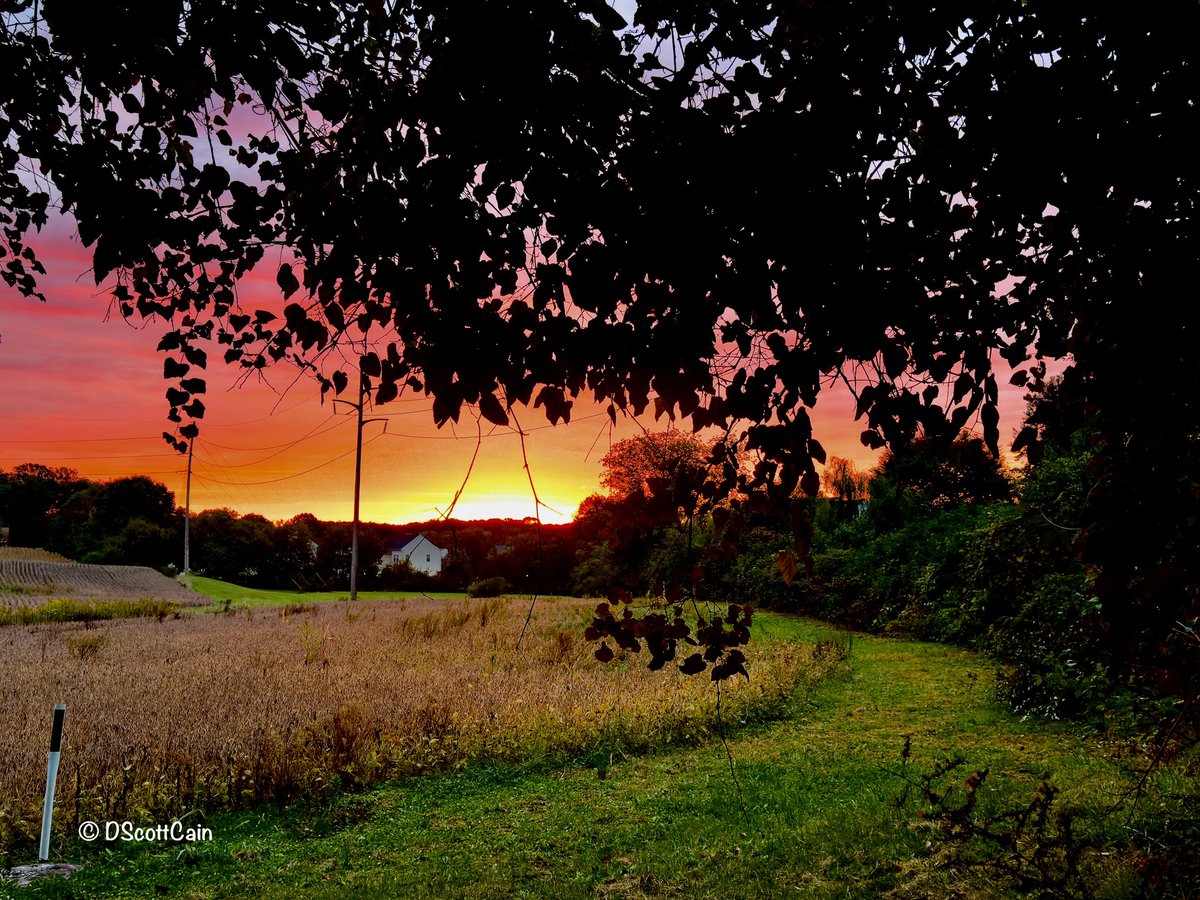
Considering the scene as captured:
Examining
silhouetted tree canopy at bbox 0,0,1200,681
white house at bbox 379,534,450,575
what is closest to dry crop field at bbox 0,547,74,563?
white house at bbox 379,534,450,575

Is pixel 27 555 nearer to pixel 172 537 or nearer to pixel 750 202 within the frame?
pixel 172 537

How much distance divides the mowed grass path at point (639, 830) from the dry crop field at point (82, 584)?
28.5 m

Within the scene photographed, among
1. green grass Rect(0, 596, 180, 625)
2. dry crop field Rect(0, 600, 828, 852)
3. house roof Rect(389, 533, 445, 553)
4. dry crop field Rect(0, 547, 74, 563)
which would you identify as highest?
house roof Rect(389, 533, 445, 553)

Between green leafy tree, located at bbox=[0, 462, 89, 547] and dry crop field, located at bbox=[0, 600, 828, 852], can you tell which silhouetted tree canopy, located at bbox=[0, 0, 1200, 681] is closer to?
dry crop field, located at bbox=[0, 600, 828, 852]

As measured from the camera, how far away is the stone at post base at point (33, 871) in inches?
195

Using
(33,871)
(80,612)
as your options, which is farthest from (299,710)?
(80,612)

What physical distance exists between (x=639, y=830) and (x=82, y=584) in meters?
40.3

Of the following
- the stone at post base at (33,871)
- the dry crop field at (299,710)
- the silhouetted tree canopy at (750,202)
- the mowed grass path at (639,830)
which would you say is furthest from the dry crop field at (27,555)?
the silhouetted tree canopy at (750,202)

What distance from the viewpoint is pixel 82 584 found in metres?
35.7

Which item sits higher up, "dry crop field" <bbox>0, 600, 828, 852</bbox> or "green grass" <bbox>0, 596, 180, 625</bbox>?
"dry crop field" <bbox>0, 600, 828, 852</bbox>

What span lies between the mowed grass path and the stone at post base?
0.40ft

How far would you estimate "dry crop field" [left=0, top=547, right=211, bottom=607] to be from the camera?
31.1m

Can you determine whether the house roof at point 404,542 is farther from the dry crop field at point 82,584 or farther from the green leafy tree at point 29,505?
the dry crop field at point 82,584

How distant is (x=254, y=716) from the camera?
26.8 feet
